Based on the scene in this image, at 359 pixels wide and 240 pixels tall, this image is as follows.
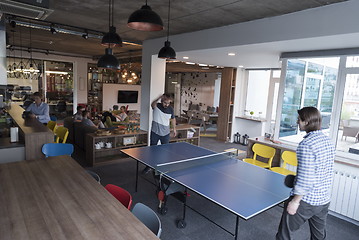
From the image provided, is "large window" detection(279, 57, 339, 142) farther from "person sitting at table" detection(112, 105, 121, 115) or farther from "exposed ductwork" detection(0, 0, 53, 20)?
"person sitting at table" detection(112, 105, 121, 115)

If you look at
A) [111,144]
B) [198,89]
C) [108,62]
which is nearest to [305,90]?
[108,62]

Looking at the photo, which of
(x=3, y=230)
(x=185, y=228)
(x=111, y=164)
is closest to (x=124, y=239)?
(x=3, y=230)

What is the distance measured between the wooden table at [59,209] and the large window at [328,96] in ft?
13.1

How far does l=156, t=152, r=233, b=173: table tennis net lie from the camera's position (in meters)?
3.27

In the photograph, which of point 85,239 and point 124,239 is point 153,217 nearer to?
point 124,239

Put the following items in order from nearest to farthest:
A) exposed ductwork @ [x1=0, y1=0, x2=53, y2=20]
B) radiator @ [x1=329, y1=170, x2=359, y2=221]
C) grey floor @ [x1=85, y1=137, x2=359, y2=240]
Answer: exposed ductwork @ [x1=0, y1=0, x2=53, y2=20]
grey floor @ [x1=85, y1=137, x2=359, y2=240]
radiator @ [x1=329, y1=170, x2=359, y2=221]

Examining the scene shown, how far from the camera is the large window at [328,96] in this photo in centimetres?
413

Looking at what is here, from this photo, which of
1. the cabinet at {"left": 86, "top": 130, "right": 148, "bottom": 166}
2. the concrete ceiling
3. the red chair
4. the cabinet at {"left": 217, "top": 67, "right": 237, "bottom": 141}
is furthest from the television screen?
the red chair

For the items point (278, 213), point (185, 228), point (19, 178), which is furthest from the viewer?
point (278, 213)

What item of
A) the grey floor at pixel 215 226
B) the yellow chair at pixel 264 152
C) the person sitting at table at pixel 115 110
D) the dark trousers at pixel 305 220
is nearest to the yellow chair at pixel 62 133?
the grey floor at pixel 215 226

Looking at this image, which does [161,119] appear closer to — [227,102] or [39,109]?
[39,109]

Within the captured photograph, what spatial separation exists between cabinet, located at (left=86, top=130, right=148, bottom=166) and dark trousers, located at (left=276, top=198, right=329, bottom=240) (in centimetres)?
441

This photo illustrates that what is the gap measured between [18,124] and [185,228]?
11.8 feet

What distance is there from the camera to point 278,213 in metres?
3.95
